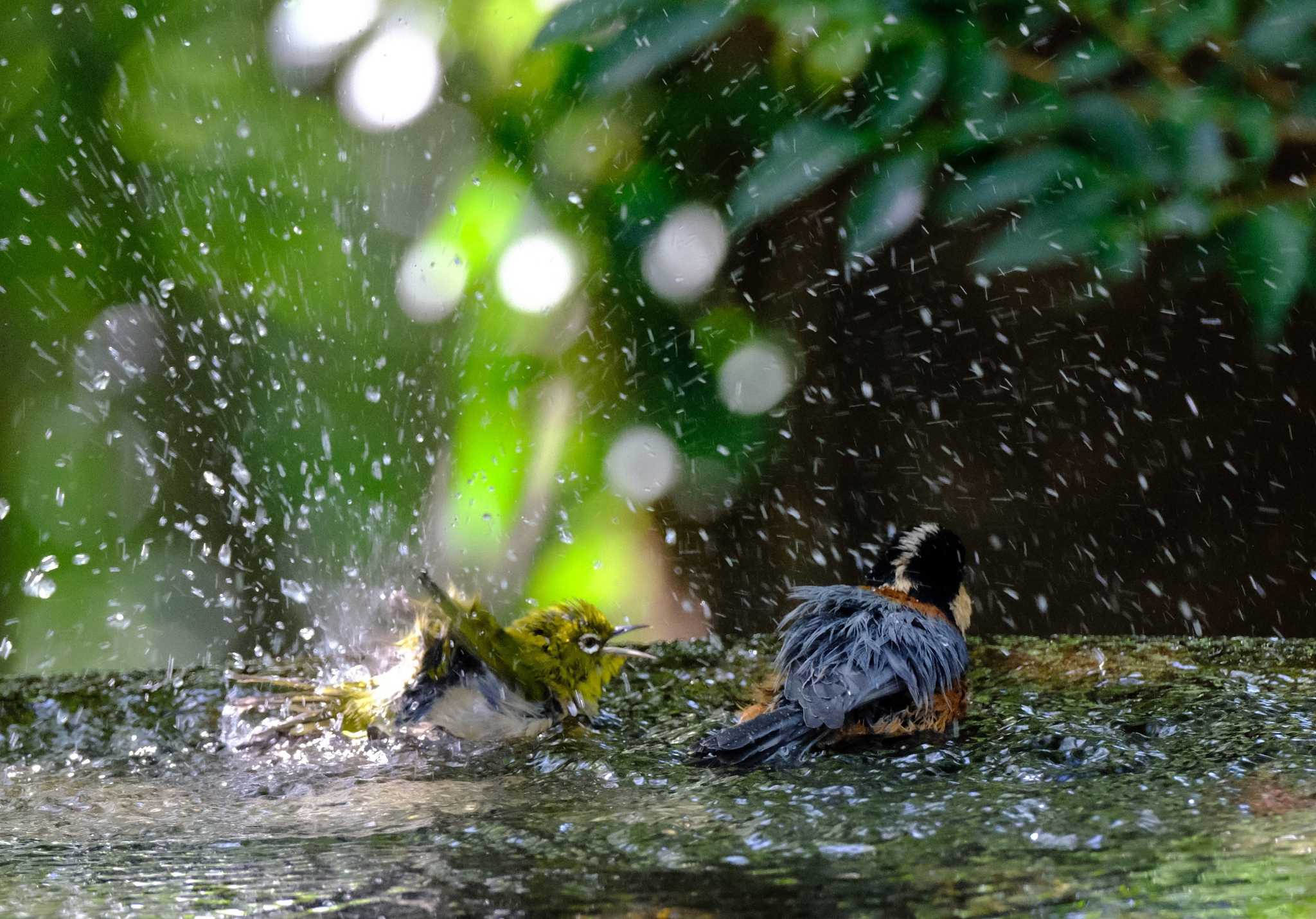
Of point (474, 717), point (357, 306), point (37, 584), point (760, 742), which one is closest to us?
point (760, 742)

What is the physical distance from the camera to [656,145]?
3.53 m

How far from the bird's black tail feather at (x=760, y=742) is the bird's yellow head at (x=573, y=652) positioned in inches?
16.8

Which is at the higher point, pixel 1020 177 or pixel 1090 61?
pixel 1090 61

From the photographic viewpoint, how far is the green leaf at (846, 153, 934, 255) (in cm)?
254

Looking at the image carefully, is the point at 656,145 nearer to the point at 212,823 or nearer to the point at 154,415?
the point at 154,415

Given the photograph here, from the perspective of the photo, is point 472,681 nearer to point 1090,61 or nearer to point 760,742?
point 760,742

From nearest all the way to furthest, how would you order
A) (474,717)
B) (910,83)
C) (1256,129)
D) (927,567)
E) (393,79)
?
1. (474,717)
2. (1256,129)
3. (910,83)
4. (927,567)
5. (393,79)

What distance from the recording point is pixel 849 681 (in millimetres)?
2102

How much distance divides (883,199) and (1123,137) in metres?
0.44

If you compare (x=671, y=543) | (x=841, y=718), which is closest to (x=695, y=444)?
(x=671, y=543)

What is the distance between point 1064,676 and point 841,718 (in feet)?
1.67

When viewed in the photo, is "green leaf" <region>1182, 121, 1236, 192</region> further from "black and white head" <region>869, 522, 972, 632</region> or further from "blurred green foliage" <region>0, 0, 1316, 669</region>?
"black and white head" <region>869, 522, 972, 632</region>

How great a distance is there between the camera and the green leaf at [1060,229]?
2.43 m

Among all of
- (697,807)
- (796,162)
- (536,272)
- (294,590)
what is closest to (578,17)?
(796,162)
